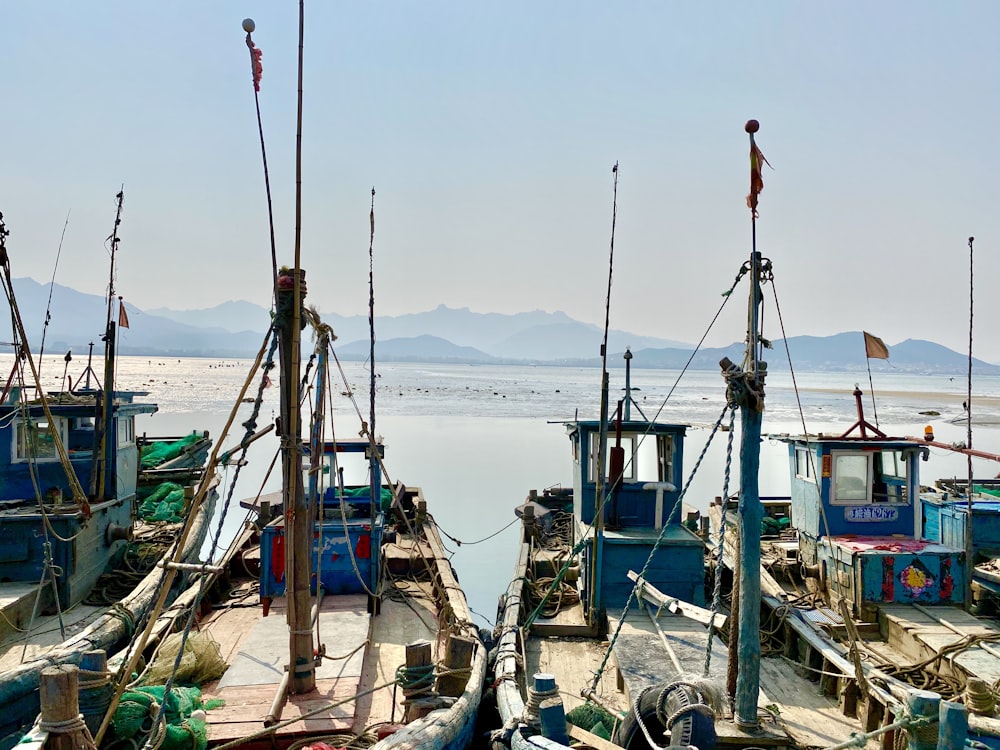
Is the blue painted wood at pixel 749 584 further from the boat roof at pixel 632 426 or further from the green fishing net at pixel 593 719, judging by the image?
the boat roof at pixel 632 426

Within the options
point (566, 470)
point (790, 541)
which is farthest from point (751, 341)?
point (566, 470)

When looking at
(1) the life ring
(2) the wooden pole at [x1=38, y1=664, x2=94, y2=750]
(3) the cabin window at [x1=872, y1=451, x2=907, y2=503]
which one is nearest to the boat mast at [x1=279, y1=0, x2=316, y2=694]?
(2) the wooden pole at [x1=38, y1=664, x2=94, y2=750]

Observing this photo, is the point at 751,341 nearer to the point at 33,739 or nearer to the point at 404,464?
the point at 33,739

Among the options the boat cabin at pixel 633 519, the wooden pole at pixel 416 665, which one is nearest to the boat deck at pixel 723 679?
the boat cabin at pixel 633 519

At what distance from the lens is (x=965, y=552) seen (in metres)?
11.5

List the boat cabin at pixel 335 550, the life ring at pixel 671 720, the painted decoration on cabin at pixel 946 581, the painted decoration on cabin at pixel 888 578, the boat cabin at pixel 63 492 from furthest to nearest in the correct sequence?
the boat cabin at pixel 63 492 → the painted decoration on cabin at pixel 946 581 → the painted decoration on cabin at pixel 888 578 → the boat cabin at pixel 335 550 → the life ring at pixel 671 720

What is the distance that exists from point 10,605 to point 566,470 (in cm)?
2763

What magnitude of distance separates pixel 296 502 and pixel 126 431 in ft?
32.2

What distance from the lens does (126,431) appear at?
1549 centimetres

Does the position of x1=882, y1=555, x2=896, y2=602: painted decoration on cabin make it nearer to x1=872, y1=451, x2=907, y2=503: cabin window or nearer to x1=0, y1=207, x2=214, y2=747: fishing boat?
x1=872, y1=451, x2=907, y2=503: cabin window

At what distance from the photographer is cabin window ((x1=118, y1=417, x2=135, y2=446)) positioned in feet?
49.3

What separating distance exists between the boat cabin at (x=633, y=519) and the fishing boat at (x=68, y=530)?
20.4ft

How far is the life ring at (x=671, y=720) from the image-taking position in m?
6.09

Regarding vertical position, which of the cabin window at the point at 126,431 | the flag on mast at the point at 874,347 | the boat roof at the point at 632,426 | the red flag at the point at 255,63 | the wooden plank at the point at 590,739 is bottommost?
the wooden plank at the point at 590,739
